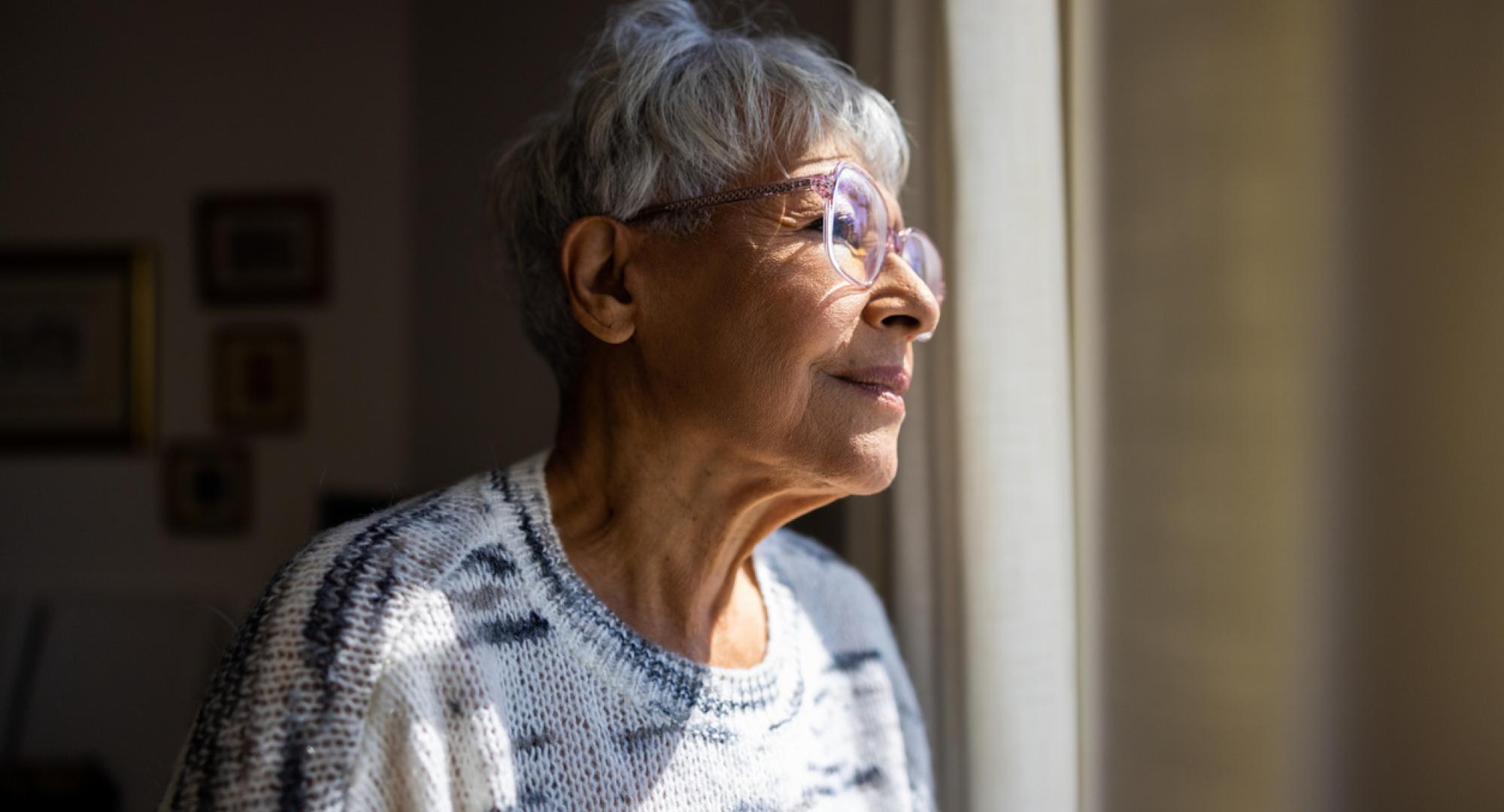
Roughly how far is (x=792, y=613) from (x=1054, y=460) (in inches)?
13.8

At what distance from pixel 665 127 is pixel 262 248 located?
8.23ft

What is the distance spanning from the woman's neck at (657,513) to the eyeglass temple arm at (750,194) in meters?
0.20

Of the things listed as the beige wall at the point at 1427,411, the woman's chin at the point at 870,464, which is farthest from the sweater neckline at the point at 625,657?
the beige wall at the point at 1427,411

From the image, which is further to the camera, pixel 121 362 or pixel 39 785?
pixel 121 362

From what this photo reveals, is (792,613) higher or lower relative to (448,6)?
lower

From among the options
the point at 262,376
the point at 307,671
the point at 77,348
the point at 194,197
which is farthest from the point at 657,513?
the point at 77,348

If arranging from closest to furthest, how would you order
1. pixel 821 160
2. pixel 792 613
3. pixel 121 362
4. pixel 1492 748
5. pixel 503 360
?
1. pixel 1492 748
2. pixel 821 160
3. pixel 792 613
4. pixel 503 360
5. pixel 121 362

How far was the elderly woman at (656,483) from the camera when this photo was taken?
842mm

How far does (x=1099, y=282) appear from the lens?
2.84 feet

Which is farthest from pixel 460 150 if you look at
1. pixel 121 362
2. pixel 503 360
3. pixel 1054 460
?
pixel 1054 460

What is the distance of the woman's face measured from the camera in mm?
950

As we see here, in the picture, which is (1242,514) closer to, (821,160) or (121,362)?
(821,160)

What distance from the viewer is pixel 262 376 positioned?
310 centimetres

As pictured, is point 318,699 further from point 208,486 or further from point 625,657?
point 208,486
